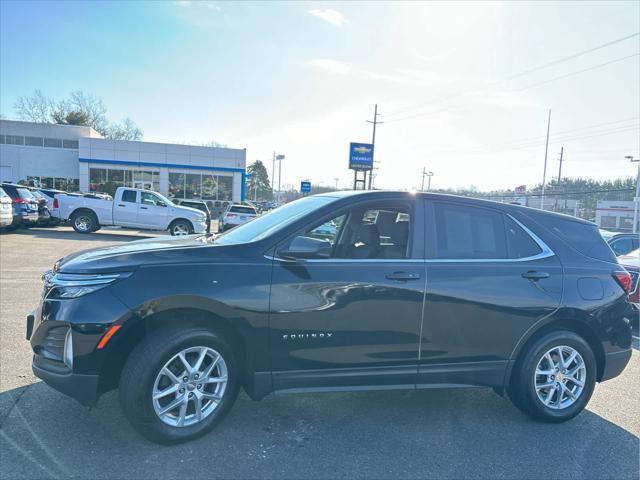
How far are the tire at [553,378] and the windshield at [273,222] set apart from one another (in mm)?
2183

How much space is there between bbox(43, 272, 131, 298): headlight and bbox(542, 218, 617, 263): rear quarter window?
12.1ft

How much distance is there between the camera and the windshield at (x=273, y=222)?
361 cm

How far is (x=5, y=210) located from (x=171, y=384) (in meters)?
14.2

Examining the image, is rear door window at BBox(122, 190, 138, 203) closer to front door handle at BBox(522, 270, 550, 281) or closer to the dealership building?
front door handle at BBox(522, 270, 550, 281)

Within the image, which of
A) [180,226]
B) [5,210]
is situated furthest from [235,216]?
[5,210]

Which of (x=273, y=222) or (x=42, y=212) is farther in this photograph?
(x=42, y=212)

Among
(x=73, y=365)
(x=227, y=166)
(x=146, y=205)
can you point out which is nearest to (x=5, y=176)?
(x=227, y=166)

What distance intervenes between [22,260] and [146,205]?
763 cm

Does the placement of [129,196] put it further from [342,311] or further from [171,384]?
[342,311]

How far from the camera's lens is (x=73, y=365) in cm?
300

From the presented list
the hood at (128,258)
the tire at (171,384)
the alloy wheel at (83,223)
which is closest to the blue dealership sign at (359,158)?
the alloy wheel at (83,223)

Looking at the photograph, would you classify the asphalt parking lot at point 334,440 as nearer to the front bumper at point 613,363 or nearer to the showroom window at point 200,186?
the front bumper at point 613,363

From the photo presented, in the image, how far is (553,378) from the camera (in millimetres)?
3951

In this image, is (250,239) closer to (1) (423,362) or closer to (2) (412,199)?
(2) (412,199)
